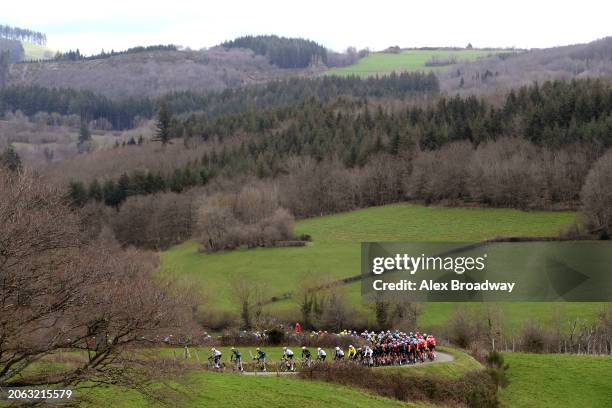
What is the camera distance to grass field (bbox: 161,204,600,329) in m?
82.4

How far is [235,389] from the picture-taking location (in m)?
39.8

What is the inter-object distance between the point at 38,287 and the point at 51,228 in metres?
2.78

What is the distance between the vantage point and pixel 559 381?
178 feet

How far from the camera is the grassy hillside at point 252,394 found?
118ft

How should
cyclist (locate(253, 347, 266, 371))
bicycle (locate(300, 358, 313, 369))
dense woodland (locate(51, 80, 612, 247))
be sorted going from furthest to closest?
dense woodland (locate(51, 80, 612, 247))
cyclist (locate(253, 347, 266, 371))
bicycle (locate(300, 358, 313, 369))

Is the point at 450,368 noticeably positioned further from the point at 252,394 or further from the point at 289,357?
the point at 252,394

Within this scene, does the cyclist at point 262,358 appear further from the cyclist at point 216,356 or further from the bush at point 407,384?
the bush at point 407,384

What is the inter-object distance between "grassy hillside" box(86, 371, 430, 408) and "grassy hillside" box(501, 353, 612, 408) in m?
12.8

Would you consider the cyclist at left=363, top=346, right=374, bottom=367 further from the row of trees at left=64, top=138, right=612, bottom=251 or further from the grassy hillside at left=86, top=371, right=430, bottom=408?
the row of trees at left=64, top=138, right=612, bottom=251

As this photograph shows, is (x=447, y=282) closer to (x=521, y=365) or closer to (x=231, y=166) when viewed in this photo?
(x=521, y=365)

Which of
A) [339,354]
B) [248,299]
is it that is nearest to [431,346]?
[339,354]

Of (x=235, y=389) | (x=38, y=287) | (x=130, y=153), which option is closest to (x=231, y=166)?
(x=130, y=153)

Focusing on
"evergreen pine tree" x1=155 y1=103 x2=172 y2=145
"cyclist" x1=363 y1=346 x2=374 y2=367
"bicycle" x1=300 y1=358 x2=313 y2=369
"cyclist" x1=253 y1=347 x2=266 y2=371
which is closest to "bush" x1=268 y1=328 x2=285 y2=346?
"cyclist" x1=253 y1=347 x2=266 y2=371

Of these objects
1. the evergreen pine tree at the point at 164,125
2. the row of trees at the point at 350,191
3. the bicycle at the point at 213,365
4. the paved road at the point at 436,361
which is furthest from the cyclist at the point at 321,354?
the evergreen pine tree at the point at 164,125
